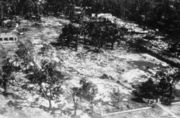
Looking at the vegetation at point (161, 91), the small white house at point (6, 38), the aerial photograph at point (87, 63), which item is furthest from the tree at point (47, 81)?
the small white house at point (6, 38)

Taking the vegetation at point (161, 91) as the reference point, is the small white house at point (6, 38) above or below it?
above

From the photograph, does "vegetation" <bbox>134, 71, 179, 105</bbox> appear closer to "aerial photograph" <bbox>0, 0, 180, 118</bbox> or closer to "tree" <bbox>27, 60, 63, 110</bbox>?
"aerial photograph" <bbox>0, 0, 180, 118</bbox>

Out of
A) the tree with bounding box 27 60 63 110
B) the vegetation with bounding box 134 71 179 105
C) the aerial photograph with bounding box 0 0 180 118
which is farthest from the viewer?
the vegetation with bounding box 134 71 179 105

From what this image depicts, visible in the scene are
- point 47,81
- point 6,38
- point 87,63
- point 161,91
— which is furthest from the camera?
point 6,38

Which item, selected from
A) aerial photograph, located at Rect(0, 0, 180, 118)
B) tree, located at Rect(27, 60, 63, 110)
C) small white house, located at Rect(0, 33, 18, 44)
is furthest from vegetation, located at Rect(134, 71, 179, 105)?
small white house, located at Rect(0, 33, 18, 44)

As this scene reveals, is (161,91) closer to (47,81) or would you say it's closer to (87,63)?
(87,63)

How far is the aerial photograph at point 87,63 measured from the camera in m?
31.6

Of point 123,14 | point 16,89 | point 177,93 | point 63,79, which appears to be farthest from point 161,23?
point 16,89

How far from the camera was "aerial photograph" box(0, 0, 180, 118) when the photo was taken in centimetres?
3158

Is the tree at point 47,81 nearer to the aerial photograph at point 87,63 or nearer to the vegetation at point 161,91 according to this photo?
the aerial photograph at point 87,63

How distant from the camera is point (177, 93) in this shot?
3738 centimetres

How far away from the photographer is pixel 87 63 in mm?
45188

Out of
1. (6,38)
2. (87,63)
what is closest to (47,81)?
(87,63)

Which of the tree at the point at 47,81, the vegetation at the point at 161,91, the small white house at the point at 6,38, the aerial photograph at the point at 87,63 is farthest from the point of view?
the small white house at the point at 6,38
